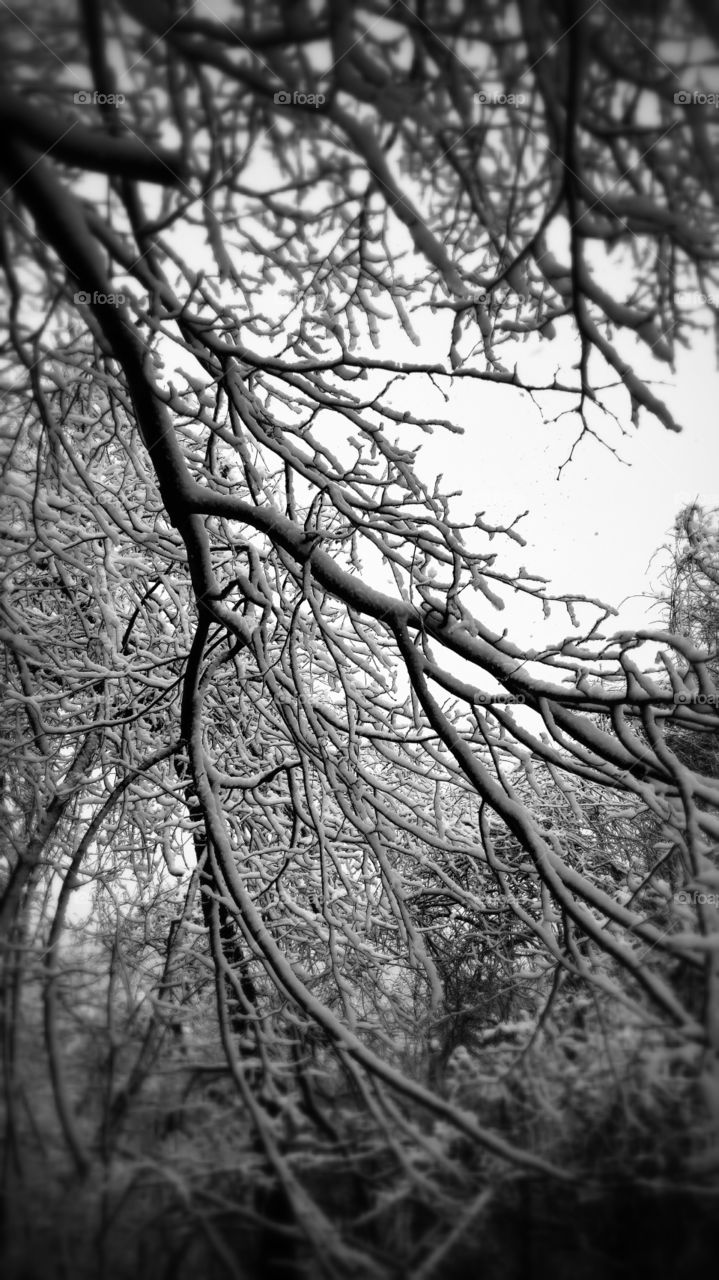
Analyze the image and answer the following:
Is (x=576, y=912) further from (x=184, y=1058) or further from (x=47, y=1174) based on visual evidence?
(x=47, y=1174)

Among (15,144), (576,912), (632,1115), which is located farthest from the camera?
(576,912)

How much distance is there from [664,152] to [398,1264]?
219 cm

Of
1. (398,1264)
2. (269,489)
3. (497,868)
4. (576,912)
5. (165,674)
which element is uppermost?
(269,489)

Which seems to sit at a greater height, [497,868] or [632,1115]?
[497,868]

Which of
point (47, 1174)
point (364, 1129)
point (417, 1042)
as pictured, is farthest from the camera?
point (417, 1042)

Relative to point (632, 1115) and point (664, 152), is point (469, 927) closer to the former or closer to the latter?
point (632, 1115)

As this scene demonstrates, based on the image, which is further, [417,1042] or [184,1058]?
[417,1042]

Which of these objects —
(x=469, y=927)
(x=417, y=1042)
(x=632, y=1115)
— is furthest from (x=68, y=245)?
(x=469, y=927)

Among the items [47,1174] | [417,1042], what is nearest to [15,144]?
[47,1174]

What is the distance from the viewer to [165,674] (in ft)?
14.9

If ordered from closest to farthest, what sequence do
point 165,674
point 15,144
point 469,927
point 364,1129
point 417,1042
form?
point 364,1129 < point 15,144 < point 417,1042 < point 165,674 < point 469,927

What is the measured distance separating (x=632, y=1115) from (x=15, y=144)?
234cm

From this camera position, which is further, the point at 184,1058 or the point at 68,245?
the point at 68,245

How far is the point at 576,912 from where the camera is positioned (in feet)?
6.02
